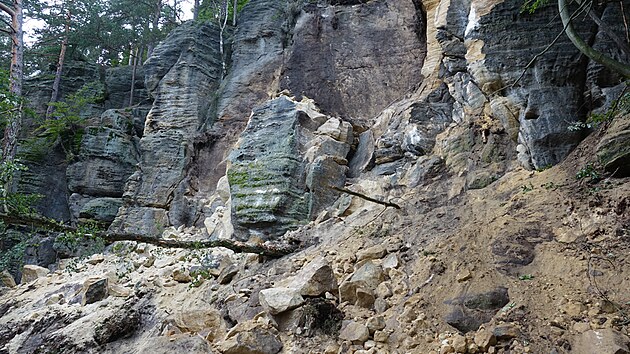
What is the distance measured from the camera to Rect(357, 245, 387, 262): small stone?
18.9ft

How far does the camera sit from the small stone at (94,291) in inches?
A: 291

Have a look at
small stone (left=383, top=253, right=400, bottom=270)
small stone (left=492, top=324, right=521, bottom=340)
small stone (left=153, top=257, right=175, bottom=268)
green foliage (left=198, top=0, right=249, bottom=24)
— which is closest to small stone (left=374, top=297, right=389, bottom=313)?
small stone (left=383, top=253, right=400, bottom=270)

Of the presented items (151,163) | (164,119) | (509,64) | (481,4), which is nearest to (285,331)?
(509,64)

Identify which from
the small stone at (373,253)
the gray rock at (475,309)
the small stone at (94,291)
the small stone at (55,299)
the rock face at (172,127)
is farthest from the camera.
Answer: the rock face at (172,127)

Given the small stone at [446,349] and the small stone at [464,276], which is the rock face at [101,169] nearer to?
the small stone at [464,276]

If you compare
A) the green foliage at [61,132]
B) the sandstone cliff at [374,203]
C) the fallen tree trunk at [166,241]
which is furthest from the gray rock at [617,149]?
the green foliage at [61,132]

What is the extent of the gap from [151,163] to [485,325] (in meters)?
11.6

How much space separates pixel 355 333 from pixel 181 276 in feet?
14.8

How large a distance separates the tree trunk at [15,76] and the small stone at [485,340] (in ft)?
41.1

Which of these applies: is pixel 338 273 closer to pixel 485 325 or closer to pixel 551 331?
pixel 485 325

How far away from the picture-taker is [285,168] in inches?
364

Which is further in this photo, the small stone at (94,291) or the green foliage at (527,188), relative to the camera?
the small stone at (94,291)

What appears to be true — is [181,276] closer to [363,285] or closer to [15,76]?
[363,285]

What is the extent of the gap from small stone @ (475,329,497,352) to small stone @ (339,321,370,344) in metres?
1.12
